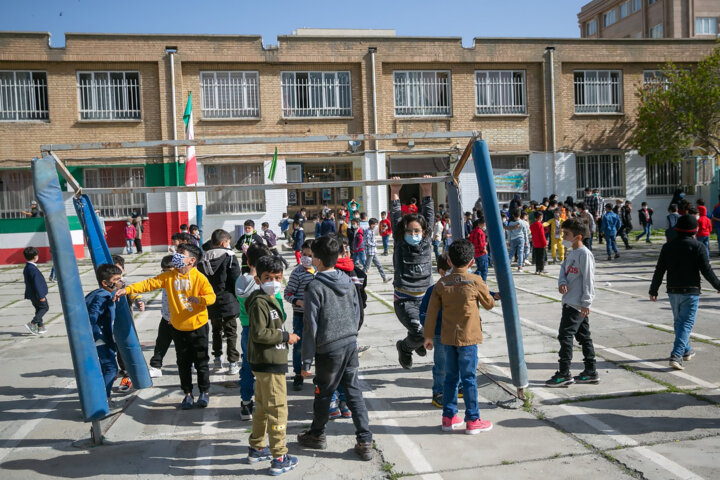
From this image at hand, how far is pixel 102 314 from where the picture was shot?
6.21 metres

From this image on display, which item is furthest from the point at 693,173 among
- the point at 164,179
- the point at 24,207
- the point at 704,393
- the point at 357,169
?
the point at 24,207

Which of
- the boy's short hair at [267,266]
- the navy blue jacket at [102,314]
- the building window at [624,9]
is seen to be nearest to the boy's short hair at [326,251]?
the boy's short hair at [267,266]

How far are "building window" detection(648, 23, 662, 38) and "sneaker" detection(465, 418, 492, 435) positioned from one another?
155 ft

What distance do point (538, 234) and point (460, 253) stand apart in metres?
10.7

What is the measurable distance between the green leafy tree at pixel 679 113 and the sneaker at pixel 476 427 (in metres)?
22.7

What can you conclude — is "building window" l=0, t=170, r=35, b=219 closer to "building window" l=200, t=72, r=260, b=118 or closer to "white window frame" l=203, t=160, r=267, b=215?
"white window frame" l=203, t=160, r=267, b=215

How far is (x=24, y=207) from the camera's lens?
23641mm

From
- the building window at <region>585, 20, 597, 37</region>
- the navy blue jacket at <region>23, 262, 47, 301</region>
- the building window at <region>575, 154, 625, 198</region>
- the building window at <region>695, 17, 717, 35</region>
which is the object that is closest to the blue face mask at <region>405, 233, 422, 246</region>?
the navy blue jacket at <region>23, 262, 47, 301</region>

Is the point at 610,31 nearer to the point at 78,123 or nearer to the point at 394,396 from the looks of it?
the point at 78,123

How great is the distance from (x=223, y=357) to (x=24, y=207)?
19.4 metres

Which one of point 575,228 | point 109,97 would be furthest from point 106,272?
point 109,97

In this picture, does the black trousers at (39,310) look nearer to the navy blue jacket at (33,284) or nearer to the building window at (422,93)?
the navy blue jacket at (33,284)

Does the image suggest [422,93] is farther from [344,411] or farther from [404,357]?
[344,411]

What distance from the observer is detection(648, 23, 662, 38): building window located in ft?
146
